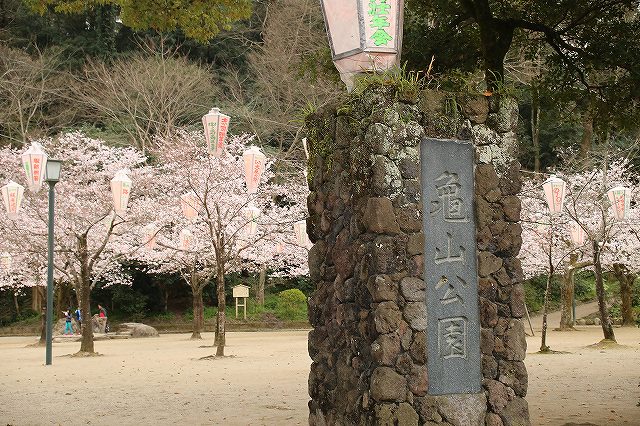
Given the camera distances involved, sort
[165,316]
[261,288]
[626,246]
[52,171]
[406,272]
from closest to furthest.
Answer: [406,272] < [52,171] < [626,246] < [261,288] < [165,316]

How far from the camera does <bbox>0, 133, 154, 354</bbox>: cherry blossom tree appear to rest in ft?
61.4

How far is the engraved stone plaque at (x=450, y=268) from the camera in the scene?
4289 millimetres

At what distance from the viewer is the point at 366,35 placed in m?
4.66

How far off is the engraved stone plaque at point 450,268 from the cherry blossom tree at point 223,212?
13051 millimetres

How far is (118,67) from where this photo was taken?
26.9 metres

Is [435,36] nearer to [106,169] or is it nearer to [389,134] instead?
[389,134]

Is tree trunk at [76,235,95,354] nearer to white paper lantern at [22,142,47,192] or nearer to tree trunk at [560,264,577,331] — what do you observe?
white paper lantern at [22,142,47,192]

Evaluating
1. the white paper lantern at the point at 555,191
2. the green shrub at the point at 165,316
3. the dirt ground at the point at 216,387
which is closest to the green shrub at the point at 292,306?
the green shrub at the point at 165,316

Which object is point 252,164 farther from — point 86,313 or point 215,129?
point 86,313

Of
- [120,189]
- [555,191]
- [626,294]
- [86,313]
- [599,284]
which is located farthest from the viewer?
[626,294]

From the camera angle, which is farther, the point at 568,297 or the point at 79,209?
the point at 568,297

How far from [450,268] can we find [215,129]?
335 inches

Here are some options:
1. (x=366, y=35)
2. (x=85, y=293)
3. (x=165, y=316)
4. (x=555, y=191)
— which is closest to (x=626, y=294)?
(x=555, y=191)

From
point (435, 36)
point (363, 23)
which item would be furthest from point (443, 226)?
point (435, 36)
